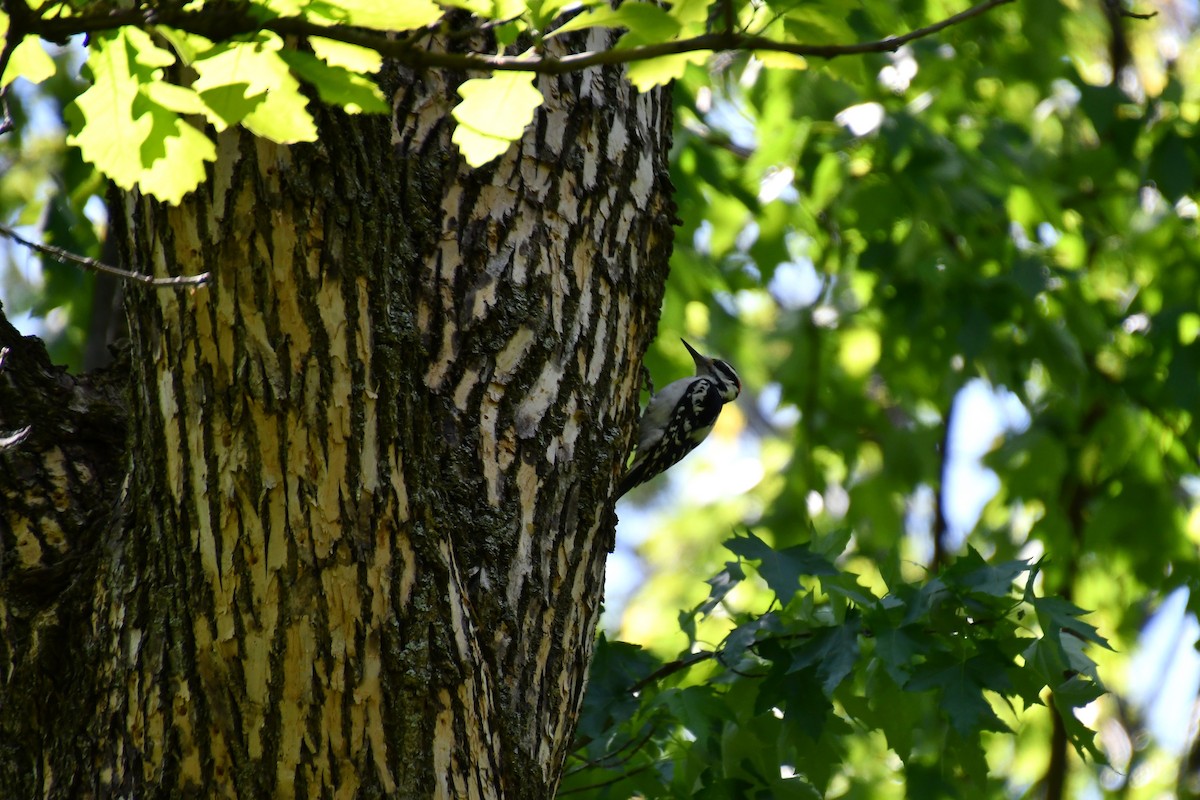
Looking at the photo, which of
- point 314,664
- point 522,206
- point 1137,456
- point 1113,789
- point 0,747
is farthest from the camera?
point 1113,789

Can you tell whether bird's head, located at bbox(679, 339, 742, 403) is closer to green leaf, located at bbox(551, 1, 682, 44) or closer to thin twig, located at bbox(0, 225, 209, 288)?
thin twig, located at bbox(0, 225, 209, 288)

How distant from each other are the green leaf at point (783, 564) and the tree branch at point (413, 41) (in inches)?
67.2

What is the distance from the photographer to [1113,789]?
22.7 ft

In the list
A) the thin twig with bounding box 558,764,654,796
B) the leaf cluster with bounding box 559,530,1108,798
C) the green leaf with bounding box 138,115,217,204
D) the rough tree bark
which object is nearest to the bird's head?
the leaf cluster with bounding box 559,530,1108,798

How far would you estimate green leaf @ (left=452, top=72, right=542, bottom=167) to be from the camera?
176cm

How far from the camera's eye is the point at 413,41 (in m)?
1.56

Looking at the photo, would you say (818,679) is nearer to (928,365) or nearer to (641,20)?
(641,20)

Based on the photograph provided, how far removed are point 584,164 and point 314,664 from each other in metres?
1.31

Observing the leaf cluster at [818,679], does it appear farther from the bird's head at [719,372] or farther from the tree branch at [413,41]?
the bird's head at [719,372]

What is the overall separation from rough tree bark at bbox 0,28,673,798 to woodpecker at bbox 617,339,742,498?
3068 mm

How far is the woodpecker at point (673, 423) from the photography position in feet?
18.2

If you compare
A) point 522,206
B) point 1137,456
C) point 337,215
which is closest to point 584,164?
point 522,206

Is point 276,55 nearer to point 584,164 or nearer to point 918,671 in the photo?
point 584,164

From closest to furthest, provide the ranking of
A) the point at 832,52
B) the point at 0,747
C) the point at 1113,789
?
1. the point at 832,52
2. the point at 0,747
3. the point at 1113,789
